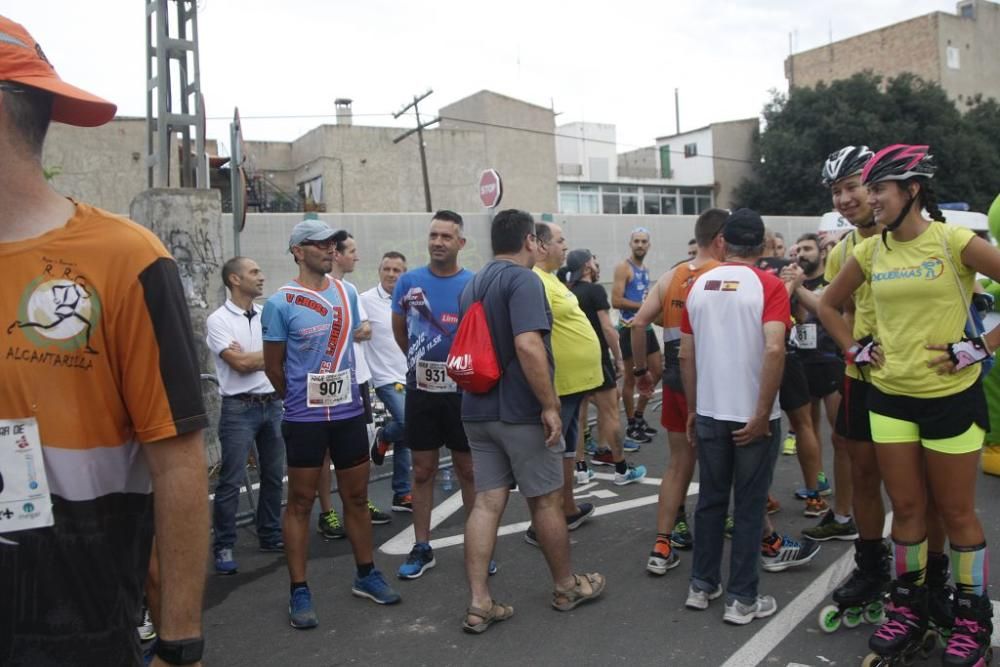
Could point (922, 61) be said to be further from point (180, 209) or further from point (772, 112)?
point (180, 209)

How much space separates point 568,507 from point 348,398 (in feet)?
6.48

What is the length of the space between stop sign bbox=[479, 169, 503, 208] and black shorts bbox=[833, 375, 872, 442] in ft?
25.1

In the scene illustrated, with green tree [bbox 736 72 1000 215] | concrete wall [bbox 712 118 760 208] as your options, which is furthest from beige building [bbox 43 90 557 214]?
green tree [bbox 736 72 1000 215]

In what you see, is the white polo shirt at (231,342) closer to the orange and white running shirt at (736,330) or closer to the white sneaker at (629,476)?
the orange and white running shirt at (736,330)

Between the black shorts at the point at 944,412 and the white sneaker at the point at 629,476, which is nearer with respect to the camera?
the black shorts at the point at 944,412

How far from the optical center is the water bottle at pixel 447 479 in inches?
268

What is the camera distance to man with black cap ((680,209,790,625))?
157 inches

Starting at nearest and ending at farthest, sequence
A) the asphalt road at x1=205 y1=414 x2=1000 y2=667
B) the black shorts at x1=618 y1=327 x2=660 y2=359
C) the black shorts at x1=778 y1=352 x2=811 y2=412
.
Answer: the asphalt road at x1=205 y1=414 x2=1000 y2=667
the black shorts at x1=778 y1=352 x2=811 y2=412
the black shorts at x1=618 y1=327 x2=660 y2=359

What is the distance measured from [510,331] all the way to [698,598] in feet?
5.54

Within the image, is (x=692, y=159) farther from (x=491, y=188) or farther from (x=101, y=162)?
(x=491, y=188)

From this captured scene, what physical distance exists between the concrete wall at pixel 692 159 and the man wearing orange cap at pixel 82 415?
174 ft

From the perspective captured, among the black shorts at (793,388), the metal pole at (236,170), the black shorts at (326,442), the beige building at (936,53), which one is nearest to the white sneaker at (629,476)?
the black shorts at (793,388)

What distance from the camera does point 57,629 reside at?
1.52 metres

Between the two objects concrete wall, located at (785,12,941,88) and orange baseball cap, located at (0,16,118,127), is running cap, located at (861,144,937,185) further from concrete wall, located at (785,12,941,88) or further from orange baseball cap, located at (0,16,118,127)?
concrete wall, located at (785,12,941,88)
